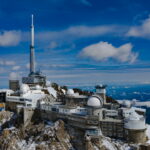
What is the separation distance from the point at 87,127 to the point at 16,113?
27.9 metres

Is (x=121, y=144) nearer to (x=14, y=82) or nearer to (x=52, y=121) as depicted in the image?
(x=52, y=121)

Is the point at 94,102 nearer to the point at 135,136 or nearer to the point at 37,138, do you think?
the point at 135,136

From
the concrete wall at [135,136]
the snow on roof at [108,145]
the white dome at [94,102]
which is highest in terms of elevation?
the white dome at [94,102]

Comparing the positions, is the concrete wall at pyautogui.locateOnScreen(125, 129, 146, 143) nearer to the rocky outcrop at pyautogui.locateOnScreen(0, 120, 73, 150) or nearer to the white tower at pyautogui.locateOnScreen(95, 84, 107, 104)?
the rocky outcrop at pyautogui.locateOnScreen(0, 120, 73, 150)

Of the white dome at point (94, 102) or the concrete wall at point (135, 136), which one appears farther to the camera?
the white dome at point (94, 102)

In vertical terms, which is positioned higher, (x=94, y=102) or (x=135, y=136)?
(x=94, y=102)

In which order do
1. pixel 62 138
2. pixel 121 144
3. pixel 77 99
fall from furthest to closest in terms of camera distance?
pixel 77 99 < pixel 62 138 < pixel 121 144

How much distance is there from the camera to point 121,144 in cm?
5297

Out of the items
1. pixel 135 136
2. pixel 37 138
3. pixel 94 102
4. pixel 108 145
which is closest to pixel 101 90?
pixel 94 102

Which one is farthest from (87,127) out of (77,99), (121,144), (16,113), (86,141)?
(16,113)

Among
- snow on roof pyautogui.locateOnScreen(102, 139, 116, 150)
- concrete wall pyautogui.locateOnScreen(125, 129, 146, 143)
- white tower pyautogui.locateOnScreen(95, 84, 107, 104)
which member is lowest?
snow on roof pyautogui.locateOnScreen(102, 139, 116, 150)

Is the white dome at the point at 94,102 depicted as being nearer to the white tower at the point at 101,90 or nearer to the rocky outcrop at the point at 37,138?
the rocky outcrop at the point at 37,138

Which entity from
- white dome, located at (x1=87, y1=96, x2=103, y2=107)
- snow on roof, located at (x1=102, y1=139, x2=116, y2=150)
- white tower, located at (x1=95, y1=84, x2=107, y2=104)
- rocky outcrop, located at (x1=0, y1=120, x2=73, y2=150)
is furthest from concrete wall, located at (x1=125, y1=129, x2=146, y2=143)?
white tower, located at (x1=95, y1=84, x2=107, y2=104)

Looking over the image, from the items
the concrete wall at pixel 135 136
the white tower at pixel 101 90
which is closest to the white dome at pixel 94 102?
the concrete wall at pixel 135 136
